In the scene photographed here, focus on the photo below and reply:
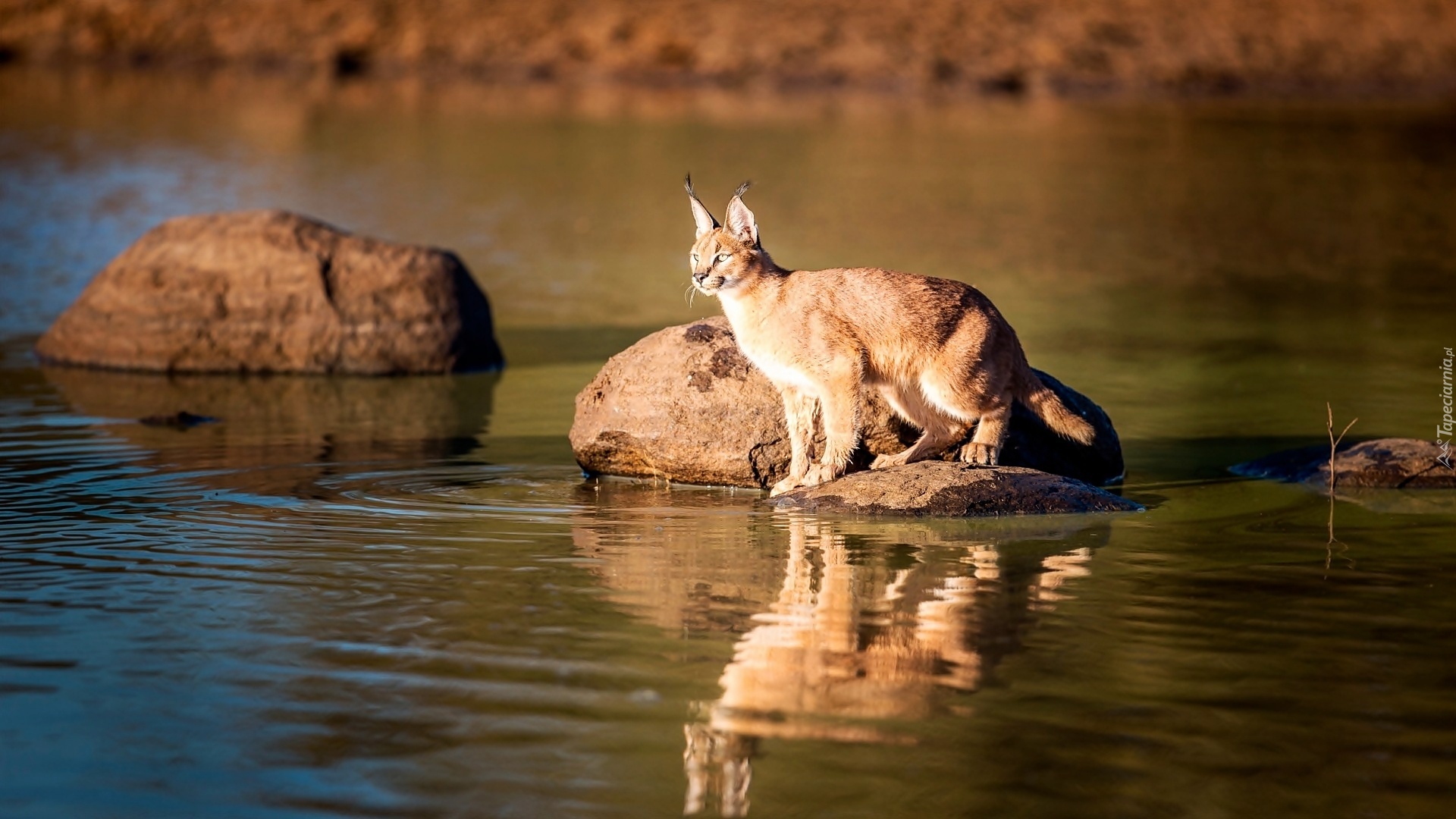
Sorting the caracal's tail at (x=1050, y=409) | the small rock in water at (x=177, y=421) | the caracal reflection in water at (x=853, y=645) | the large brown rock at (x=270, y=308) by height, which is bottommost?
the caracal reflection in water at (x=853, y=645)

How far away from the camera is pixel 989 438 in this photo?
11.3 metres

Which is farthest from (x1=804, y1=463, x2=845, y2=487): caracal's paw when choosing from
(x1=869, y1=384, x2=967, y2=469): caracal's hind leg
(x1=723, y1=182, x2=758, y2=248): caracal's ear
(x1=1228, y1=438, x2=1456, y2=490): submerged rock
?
(x1=1228, y1=438, x2=1456, y2=490): submerged rock

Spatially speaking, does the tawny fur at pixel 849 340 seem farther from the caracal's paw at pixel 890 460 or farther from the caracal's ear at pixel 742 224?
the caracal's paw at pixel 890 460

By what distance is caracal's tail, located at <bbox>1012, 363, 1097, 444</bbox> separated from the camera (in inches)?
456

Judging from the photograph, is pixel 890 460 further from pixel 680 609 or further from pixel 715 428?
pixel 680 609

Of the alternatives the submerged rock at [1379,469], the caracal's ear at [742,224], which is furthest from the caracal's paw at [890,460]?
the submerged rock at [1379,469]

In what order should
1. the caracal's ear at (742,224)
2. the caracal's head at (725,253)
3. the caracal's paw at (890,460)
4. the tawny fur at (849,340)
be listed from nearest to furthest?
1. the caracal's ear at (742,224)
2. the caracal's head at (725,253)
3. the tawny fur at (849,340)
4. the caracal's paw at (890,460)

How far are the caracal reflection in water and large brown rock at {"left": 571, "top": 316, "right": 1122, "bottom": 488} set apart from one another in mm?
1364

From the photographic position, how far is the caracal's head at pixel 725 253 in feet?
34.9

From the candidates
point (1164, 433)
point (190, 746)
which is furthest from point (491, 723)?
point (1164, 433)

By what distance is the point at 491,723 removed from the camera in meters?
7.18

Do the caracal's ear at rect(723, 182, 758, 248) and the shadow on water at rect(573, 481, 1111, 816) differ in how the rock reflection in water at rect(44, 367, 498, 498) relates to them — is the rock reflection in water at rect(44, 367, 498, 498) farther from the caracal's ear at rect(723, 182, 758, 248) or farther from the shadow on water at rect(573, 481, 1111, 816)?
the caracal's ear at rect(723, 182, 758, 248)

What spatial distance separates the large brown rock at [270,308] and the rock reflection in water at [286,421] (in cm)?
22

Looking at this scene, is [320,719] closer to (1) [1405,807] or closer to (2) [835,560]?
(2) [835,560]
